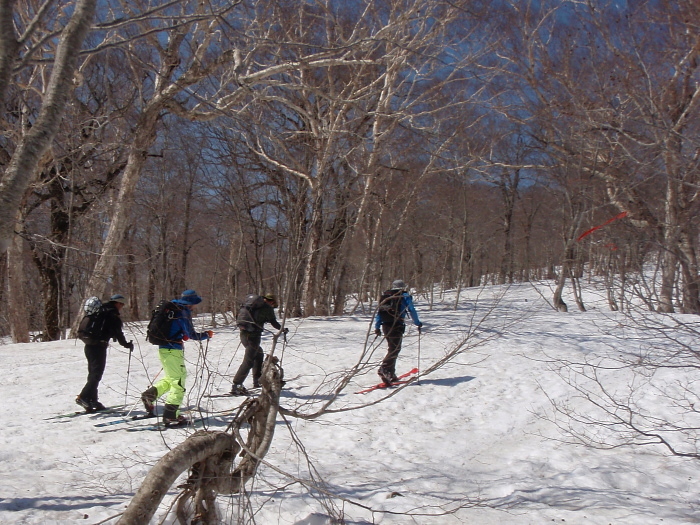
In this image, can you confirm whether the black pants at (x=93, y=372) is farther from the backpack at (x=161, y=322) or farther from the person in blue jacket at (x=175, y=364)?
the backpack at (x=161, y=322)

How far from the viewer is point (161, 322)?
19.7 feet

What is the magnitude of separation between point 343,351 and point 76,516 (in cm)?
724

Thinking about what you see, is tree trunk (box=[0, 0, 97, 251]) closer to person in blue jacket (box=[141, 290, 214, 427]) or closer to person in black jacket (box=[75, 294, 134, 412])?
person in blue jacket (box=[141, 290, 214, 427])

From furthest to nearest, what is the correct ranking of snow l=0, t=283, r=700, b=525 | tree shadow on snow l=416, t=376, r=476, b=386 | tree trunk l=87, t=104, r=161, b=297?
tree trunk l=87, t=104, r=161, b=297
tree shadow on snow l=416, t=376, r=476, b=386
snow l=0, t=283, r=700, b=525

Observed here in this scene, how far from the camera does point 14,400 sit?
7199 millimetres

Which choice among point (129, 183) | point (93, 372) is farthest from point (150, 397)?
point (129, 183)

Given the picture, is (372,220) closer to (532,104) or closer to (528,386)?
(532,104)

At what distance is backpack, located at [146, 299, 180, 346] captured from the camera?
5.95 m

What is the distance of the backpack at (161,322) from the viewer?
5.95 m

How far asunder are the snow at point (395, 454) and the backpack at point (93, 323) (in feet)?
1.84

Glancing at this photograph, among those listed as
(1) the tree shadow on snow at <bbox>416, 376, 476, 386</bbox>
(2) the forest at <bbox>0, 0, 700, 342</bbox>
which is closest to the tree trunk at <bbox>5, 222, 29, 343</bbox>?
(2) the forest at <bbox>0, 0, 700, 342</bbox>

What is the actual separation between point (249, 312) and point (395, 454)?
278cm

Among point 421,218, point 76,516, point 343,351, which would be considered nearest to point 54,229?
point 343,351

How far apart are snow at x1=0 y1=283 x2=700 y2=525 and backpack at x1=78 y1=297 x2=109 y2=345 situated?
22.0 inches
